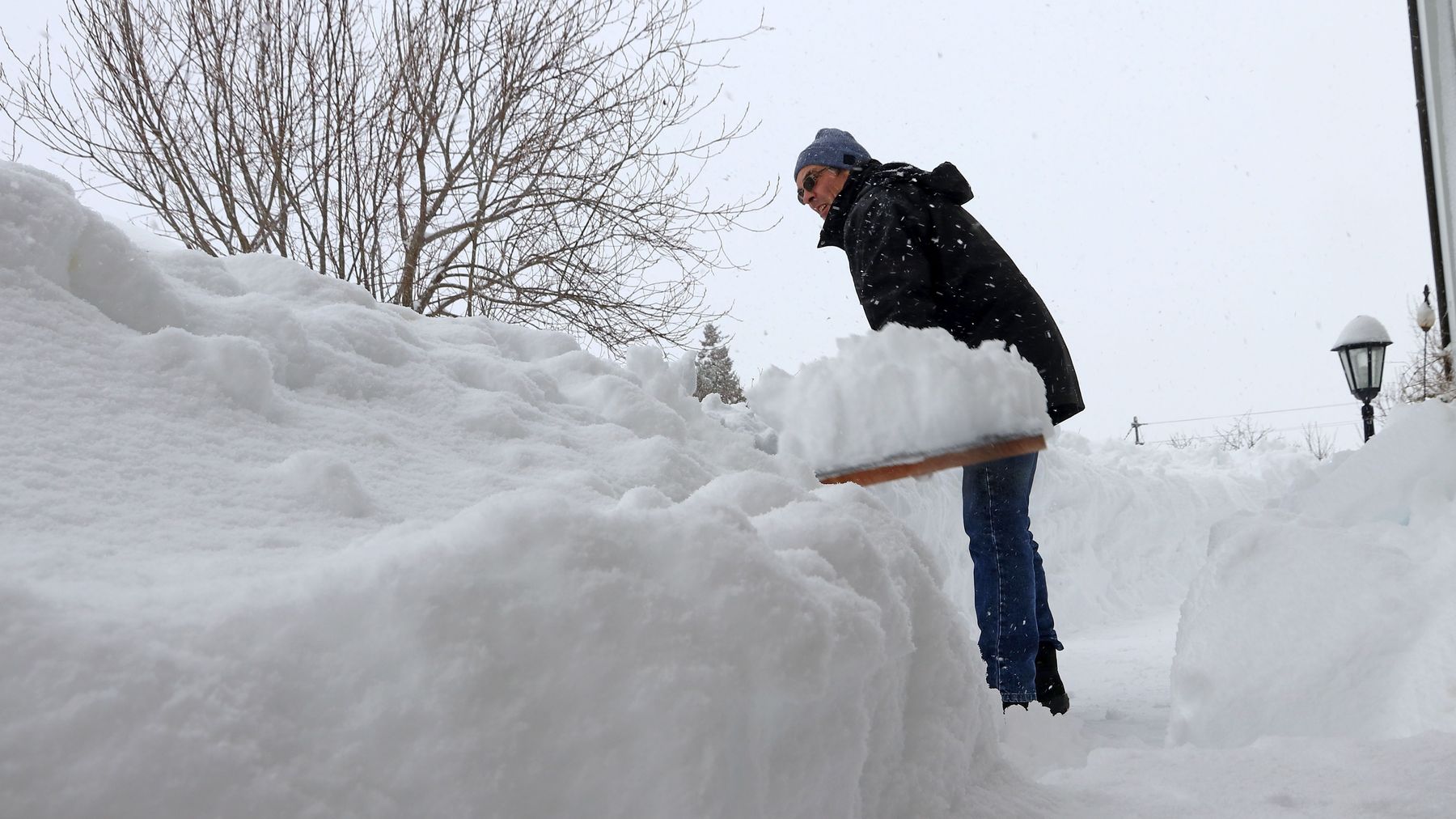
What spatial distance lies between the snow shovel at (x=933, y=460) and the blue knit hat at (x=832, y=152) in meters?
1.02

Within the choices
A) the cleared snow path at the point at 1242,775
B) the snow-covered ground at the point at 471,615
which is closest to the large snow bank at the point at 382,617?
the snow-covered ground at the point at 471,615

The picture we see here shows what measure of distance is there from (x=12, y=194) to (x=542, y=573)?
3.61 ft

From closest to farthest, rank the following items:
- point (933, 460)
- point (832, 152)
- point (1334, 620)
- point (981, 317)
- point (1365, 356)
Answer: point (1334, 620)
point (933, 460)
point (981, 317)
point (832, 152)
point (1365, 356)

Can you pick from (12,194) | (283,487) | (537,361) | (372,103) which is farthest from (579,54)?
(283,487)

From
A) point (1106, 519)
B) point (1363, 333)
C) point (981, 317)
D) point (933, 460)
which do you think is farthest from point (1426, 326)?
point (933, 460)

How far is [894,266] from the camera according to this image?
2.51 m

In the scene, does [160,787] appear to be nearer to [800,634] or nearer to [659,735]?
[659,735]

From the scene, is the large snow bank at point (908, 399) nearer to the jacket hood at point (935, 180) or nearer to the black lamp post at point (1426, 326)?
the jacket hood at point (935, 180)

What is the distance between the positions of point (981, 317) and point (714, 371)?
852 cm

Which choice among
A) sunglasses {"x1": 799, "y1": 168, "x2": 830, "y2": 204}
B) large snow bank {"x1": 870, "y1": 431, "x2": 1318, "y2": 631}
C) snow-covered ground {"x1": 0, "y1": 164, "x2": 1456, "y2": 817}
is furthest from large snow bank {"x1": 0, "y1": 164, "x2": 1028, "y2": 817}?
large snow bank {"x1": 870, "y1": 431, "x2": 1318, "y2": 631}

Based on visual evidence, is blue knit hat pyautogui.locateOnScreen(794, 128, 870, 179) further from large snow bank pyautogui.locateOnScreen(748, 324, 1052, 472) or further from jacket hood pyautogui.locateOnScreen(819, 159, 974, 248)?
large snow bank pyautogui.locateOnScreen(748, 324, 1052, 472)

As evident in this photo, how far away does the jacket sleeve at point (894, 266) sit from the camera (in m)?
2.47

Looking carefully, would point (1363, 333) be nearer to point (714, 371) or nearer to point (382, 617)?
point (714, 371)

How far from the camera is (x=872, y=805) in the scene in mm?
973
